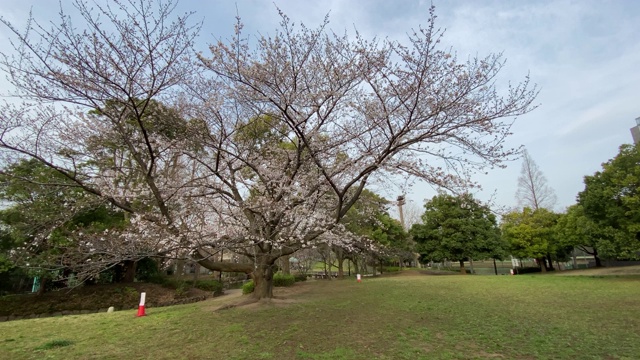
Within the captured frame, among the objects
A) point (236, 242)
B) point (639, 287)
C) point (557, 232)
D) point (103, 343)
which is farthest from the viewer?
point (557, 232)

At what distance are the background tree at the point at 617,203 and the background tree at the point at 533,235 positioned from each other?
26.0 feet

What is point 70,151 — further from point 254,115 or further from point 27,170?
point 27,170

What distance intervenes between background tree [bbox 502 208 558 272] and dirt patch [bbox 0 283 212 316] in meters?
20.7

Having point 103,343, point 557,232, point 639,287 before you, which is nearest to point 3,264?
point 103,343

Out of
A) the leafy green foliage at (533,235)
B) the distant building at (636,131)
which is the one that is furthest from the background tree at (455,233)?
the distant building at (636,131)

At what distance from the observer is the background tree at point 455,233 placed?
68.7ft

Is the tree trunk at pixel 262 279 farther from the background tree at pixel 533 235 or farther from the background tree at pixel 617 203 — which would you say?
the background tree at pixel 533 235

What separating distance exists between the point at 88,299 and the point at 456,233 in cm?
2089

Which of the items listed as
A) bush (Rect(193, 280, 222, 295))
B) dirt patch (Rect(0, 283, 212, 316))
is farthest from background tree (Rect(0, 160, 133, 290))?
bush (Rect(193, 280, 222, 295))

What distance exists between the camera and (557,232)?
20.2 metres

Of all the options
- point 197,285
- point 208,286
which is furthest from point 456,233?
point 197,285

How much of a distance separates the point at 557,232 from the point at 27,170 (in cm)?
2794

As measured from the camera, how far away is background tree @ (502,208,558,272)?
832 inches

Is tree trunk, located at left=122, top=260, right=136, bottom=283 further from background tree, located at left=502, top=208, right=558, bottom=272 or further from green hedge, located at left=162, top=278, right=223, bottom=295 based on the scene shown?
background tree, located at left=502, top=208, right=558, bottom=272
